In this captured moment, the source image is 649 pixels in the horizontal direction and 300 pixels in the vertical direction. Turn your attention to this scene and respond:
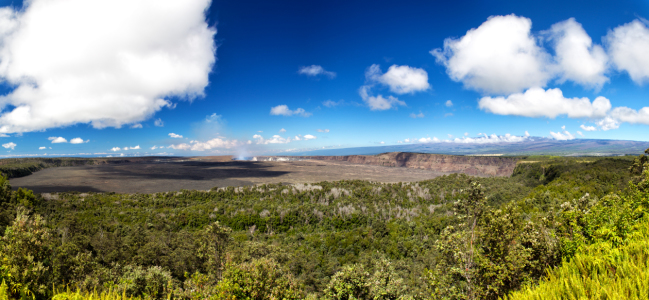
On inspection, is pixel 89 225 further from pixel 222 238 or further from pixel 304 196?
pixel 304 196

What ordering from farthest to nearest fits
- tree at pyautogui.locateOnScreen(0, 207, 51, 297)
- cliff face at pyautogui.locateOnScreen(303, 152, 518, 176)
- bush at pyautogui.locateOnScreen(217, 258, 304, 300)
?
cliff face at pyautogui.locateOnScreen(303, 152, 518, 176) < bush at pyautogui.locateOnScreen(217, 258, 304, 300) < tree at pyautogui.locateOnScreen(0, 207, 51, 297)

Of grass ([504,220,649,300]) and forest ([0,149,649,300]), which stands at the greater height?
grass ([504,220,649,300])

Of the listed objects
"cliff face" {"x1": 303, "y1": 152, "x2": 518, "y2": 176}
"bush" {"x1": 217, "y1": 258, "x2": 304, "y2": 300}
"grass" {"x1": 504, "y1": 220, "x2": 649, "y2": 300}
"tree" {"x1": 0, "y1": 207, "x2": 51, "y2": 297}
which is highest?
"grass" {"x1": 504, "y1": 220, "x2": 649, "y2": 300}

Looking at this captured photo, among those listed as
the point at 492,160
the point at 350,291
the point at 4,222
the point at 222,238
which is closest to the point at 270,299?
the point at 350,291

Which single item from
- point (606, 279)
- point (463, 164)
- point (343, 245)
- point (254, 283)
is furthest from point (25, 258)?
point (463, 164)

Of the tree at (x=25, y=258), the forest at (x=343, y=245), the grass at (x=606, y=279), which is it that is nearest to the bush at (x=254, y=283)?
the forest at (x=343, y=245)

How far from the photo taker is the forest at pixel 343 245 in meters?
5.34

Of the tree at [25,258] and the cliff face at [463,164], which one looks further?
the cliff face at [463,164]

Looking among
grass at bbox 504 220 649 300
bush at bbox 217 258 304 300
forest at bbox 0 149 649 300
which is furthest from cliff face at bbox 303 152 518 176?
grass at bbox 504 220 649 300

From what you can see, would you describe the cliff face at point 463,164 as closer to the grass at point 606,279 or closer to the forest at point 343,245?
the forest at point 343,245

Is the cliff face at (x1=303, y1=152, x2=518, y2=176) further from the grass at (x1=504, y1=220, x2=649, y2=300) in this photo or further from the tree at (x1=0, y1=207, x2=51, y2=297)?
the tree at (x1=0, y1=207, x2=51, y2=297)

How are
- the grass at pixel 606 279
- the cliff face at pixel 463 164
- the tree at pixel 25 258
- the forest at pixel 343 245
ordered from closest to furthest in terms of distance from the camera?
the grass at pixel 606 279, the tree at pixel 25 258, the forest at pixel 343 245, the cliff face at pixel 463 164

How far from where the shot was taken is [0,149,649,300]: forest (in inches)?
210

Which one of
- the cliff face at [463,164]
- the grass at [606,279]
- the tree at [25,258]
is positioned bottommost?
the cliff face at [463,164]
